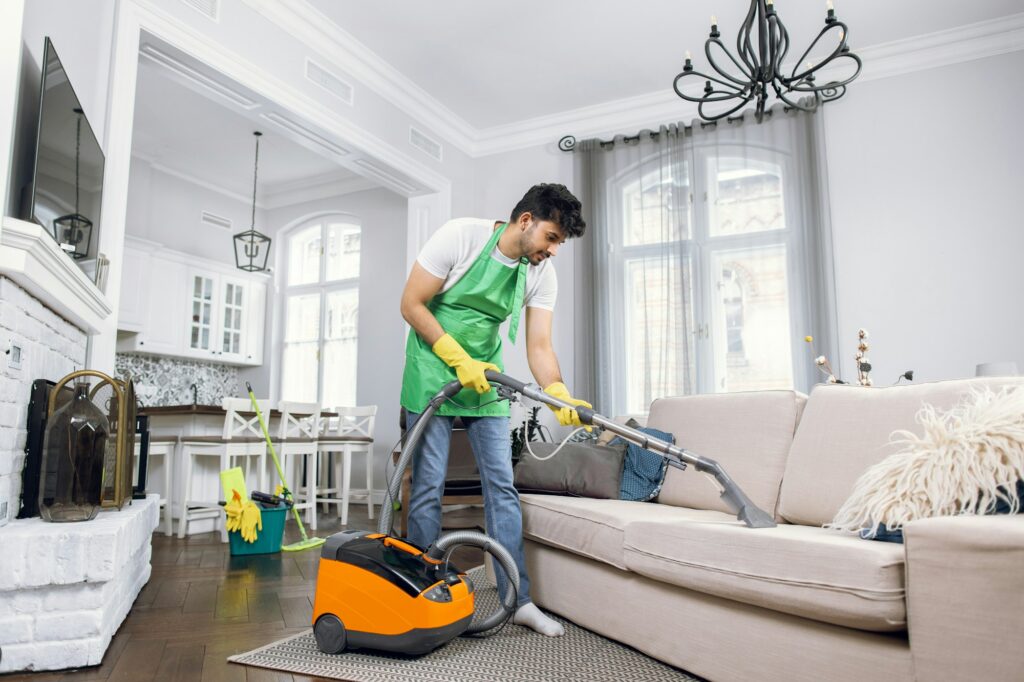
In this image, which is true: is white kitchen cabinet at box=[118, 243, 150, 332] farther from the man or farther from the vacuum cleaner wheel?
the vacuum cleaner wheel

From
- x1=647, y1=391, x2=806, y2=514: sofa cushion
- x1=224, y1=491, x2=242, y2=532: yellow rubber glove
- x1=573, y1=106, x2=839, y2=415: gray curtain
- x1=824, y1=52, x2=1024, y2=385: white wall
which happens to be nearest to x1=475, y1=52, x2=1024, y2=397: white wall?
x1=824, y1=52, x2=1024, y2=385: white wall

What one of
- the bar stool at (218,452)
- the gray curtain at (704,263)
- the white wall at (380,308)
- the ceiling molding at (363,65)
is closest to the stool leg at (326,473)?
the white wall at (380,308)

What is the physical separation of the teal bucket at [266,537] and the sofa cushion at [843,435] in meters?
2.27

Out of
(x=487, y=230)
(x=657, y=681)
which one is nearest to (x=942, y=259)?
(x=487, y=230)

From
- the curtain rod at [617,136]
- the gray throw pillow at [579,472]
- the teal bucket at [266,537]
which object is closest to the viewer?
the gray throw pillow at [579,472]

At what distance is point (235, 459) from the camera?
438 centimetres

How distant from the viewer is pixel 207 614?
2.19 meters

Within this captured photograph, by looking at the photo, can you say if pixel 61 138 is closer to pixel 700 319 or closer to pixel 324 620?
pixel 324 620

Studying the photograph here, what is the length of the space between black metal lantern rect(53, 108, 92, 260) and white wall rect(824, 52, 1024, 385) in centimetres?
377

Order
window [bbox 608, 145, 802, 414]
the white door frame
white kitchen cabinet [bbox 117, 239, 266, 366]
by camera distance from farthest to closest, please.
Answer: white kitchen cabinet [bbox 117, 239, 266, 366] → window [bbox 608, 145, 802, 414] → the white door frame

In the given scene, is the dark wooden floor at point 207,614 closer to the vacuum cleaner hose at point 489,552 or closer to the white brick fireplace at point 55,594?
the white brick fireplace at point 55,594

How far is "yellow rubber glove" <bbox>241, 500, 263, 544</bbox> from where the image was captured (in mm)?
3205

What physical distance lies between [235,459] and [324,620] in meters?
2.91

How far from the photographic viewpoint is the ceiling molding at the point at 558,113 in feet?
12.9
